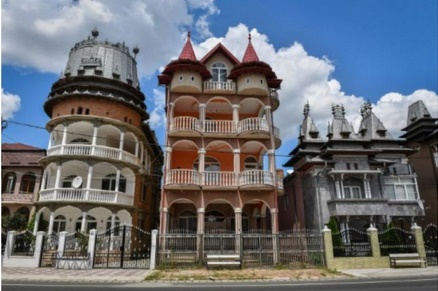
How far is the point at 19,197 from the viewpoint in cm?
2855

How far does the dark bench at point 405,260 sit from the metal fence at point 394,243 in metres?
0.91

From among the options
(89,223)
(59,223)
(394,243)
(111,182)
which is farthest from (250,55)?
(59,223)

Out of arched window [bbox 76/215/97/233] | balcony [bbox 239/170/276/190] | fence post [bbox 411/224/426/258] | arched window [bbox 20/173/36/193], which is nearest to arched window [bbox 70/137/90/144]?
arched window [bbox 76/215/97/233]

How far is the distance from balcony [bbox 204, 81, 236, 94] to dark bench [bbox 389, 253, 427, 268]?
15.3m

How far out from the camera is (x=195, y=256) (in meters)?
17.7

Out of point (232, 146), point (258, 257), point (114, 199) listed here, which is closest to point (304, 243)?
point (258, 257)

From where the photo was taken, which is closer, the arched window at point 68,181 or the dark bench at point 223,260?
the dark bench at point 223,260

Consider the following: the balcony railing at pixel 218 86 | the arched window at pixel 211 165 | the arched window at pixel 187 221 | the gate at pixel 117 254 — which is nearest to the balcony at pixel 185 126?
the balcony railing at pixel 218 86

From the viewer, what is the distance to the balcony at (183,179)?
20.5 metres

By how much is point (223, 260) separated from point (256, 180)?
20.4 feet

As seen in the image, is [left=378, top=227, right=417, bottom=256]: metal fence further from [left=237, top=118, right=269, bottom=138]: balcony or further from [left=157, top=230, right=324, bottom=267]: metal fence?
[left=237, top=118, right=269, bottom=138]: balcony

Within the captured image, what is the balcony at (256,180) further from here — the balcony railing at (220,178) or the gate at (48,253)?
the gate at (48,253)

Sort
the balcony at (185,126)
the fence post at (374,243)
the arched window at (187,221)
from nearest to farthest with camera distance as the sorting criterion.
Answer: the fence post at (374,243)
the balcony at (185,126)
the arched window at (187,221)

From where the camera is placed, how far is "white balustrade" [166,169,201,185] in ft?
67.5
